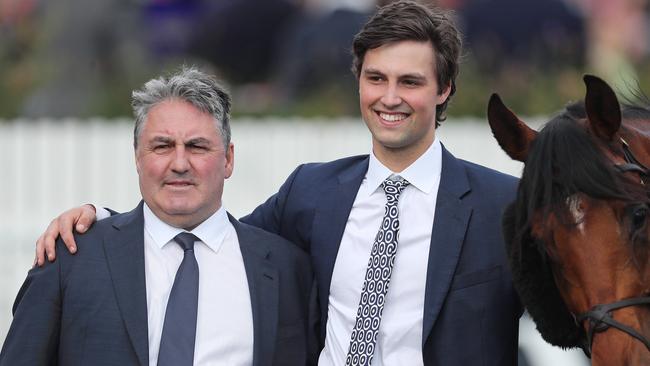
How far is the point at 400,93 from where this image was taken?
4.37m

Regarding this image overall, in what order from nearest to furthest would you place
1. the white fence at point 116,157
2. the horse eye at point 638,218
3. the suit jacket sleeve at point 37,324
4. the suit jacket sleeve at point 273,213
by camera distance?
1. the horse eye at point 638,218
2. the suit jacket sleeve at point 37,324
3. the suit jacket sleeve at point 273,213
4. the white fence at point 116,157

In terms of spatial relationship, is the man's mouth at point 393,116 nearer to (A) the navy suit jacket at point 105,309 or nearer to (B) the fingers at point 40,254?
(A) the navy suit jacket at point 105,309

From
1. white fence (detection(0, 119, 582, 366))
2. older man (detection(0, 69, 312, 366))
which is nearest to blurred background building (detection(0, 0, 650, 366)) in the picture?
white fence (detection(0, 119, 582, 366))

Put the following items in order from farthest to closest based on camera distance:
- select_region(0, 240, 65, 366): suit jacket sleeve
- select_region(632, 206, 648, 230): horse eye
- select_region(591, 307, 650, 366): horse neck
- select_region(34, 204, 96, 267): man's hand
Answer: select_region(34, 204, 96, 267): man's hand → select_region(0, 240, 65, 366): suit jacket sleeve → select_region(632, 206, 648, 230): horse eye → select_region(591, 307, 650, 366): horse neck

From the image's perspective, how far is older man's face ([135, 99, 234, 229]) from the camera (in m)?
4.20

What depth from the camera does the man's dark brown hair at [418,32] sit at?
174 inches

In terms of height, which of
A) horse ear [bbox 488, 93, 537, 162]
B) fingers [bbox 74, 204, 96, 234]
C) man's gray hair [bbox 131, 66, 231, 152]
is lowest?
fingers [bbox 74, 204, 96, 234]

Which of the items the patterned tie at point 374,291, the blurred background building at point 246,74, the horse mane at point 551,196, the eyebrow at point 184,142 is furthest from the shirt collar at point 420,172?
the blurred background building at point 246,74

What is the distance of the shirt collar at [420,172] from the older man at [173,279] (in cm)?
41

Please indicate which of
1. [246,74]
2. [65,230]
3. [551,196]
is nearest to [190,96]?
[65,230]

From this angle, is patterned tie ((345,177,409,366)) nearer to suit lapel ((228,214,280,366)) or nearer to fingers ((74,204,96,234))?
suit lapel ((228,214,280,366))

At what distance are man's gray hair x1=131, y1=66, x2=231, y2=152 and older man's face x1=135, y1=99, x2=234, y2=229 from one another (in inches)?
0.8

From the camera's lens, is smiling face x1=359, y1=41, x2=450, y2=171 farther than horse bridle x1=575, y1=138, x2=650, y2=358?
Yes

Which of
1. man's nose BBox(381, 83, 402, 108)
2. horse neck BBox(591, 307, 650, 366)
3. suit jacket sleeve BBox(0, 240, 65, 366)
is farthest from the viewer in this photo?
man's nose BBox(381, 83, 402, 108)
